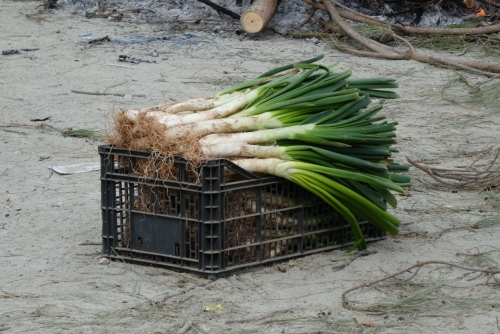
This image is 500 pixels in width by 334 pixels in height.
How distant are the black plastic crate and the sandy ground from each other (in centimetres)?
10

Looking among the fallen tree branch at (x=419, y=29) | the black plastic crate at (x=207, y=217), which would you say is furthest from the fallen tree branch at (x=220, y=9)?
the black plastic crate at (x=207, y=217)

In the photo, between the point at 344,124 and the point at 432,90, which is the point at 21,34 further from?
the point at 344,124

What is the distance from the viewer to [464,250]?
14.7ft

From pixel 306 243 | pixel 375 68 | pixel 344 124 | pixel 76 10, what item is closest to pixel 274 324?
pixel 306 243

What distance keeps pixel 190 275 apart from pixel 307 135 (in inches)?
35.0

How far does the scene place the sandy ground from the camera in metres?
3.62

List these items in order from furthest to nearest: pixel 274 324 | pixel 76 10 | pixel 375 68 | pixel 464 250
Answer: pixel 76 10, pixel 375 68, pixel 464 250, pixel 274 324

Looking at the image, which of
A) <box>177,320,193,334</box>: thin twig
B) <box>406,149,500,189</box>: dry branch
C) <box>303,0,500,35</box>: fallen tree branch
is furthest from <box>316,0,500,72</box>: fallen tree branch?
<box>177,320,193,334</box>: thin twig

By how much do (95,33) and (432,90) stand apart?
4.60 metres

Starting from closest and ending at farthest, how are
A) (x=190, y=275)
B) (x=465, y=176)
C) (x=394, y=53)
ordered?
(x=190, y=275) < (x=465, y=176) < (x=394, y=53)

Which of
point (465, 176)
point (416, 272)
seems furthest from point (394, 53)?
point (416, 272)

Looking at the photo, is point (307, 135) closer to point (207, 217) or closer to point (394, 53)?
point (207, 217)

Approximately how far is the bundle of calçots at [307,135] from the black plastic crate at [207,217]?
0.13m

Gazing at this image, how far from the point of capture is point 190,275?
4.11 m
